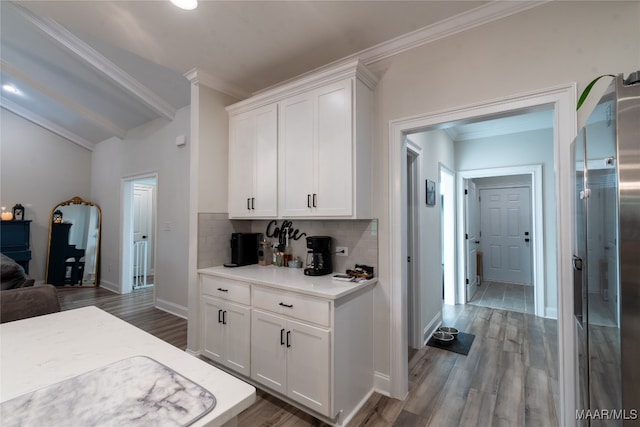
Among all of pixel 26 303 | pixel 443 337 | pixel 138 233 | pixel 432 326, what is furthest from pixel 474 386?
pixel 138 233

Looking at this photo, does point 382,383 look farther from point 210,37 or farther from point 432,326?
point 210,37

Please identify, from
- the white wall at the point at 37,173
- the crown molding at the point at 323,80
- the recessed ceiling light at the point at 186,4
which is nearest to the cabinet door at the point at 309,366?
the crown molding at the point at 323,80

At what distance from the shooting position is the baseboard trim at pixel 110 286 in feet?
17.3

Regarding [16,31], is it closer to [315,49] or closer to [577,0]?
[315,49]

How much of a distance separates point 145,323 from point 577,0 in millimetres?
5200

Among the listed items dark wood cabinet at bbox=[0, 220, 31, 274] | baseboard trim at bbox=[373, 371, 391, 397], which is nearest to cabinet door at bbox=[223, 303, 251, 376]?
baseboard trim at bbox=[373, 371, 391, 397]

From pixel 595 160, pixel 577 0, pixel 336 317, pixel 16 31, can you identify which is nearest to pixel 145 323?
pixel 336 317

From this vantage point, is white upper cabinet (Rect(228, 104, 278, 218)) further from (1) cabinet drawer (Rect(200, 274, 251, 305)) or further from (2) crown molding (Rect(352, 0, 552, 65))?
(2) crown molding (Rect(352, 0, 552, 65))

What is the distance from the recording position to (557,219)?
1.67 metres

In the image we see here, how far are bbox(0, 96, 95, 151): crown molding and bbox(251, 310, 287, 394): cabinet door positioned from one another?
20.5ft

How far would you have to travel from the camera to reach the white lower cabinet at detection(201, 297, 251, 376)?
2.29 metres

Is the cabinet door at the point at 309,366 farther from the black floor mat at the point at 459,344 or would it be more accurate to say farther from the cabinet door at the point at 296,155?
the black floor mat at the point at 459,344

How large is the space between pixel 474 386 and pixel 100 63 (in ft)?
17.1

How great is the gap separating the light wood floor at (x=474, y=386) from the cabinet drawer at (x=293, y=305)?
716 millimetres
